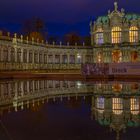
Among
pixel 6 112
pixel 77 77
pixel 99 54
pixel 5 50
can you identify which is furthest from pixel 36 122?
pixel 99 54

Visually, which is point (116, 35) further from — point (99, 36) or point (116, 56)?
point (116, 56)

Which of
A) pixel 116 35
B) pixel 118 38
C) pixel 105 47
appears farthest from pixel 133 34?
pixel 105 47

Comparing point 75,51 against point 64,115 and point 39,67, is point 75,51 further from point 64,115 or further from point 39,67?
point 64,115

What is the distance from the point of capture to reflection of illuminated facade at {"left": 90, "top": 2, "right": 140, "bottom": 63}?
71.7 m

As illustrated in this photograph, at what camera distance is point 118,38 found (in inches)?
2862

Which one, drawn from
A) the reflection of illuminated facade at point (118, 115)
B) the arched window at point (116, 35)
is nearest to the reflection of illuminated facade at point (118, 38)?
the arched window at point (116, 35)

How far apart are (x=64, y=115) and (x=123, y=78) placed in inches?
863

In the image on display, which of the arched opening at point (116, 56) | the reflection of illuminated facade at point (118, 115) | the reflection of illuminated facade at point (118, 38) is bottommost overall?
the reflection of illuminated facade at point (118, 115)

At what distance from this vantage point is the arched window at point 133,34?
72.3 m

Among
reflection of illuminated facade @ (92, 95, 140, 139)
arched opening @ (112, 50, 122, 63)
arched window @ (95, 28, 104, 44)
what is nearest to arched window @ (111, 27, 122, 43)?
arched window @ (95, 28, 104, 44)

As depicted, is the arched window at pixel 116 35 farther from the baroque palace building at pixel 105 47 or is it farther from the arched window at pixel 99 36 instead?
the arched window at pixel 99 36

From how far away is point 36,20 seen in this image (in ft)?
288

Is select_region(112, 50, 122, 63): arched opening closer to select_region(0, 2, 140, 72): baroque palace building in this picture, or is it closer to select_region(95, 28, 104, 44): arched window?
select_region(0, 2, 140, 72): baroque palace building

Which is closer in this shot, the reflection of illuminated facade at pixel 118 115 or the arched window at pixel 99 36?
the reflection of illuminated facade at pixel 118 115
